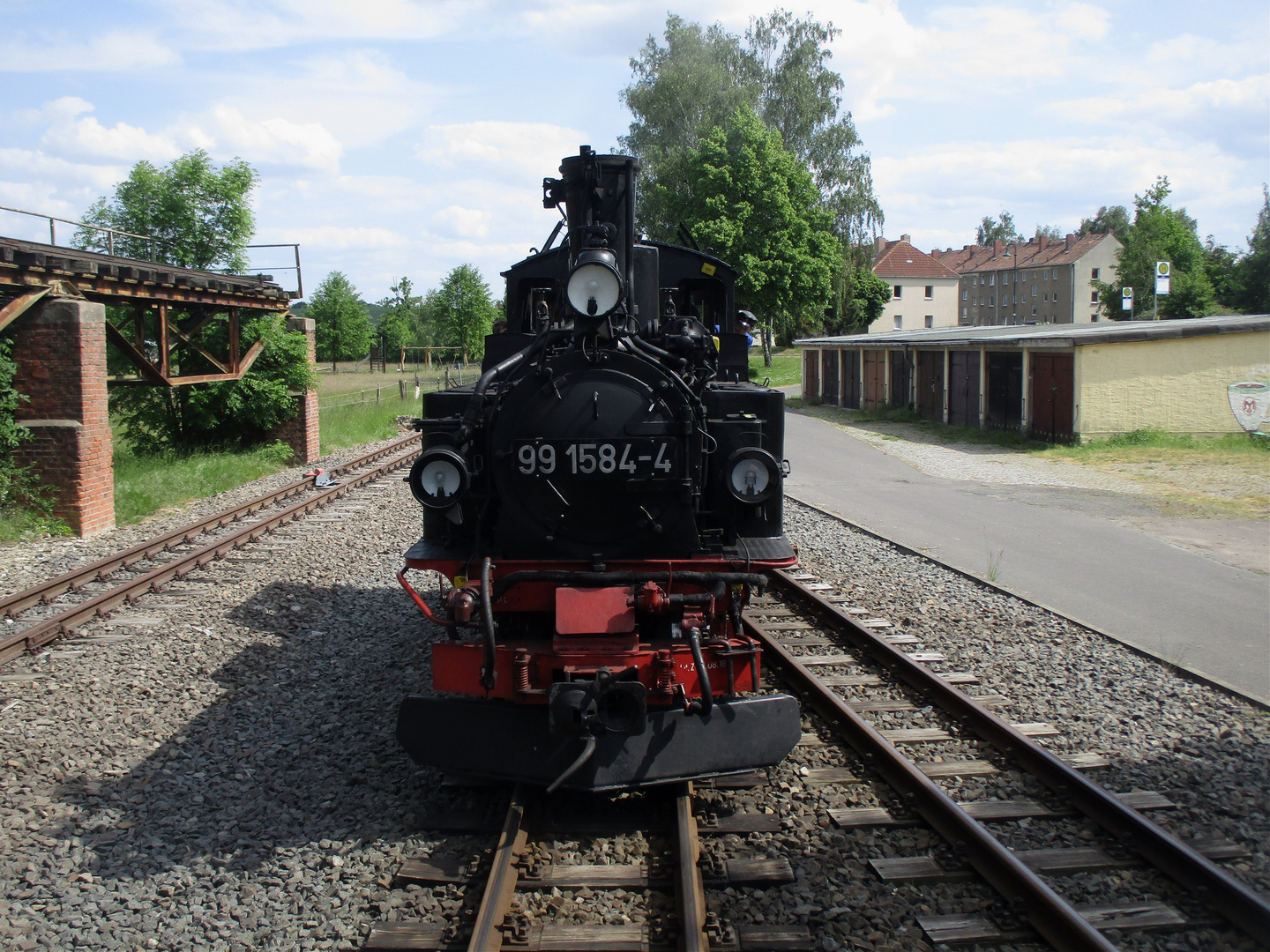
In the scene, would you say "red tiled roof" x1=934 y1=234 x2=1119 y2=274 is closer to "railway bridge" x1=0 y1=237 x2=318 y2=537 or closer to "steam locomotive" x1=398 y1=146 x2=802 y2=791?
"railway bridge" x1=0 y1=237 x2=318 y2=537

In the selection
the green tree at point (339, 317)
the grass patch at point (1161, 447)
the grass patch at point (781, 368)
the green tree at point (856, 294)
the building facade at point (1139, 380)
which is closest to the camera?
the grass patch at point (1161, 447)

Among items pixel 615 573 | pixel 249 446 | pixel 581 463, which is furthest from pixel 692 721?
pixel 249 446

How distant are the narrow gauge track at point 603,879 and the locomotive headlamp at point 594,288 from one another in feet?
7.84

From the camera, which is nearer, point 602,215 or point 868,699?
point 602,215

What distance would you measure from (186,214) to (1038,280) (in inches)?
2504

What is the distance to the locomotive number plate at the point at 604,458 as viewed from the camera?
15.1ft

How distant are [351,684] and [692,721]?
2874mm

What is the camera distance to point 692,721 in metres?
4.45

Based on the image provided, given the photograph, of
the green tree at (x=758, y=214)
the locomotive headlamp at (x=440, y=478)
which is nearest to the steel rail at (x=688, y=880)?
the locomotive headlamp at (x=440, y=478)

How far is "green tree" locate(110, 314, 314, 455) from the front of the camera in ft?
57.3

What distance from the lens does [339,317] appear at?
50.4 metres

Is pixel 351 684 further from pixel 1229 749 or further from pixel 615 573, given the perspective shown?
pixel 1229 749

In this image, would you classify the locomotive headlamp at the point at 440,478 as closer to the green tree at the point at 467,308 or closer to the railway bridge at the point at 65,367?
the railway bridge at the point at 65,367

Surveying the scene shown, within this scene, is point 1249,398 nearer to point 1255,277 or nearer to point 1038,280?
point 1255,277
